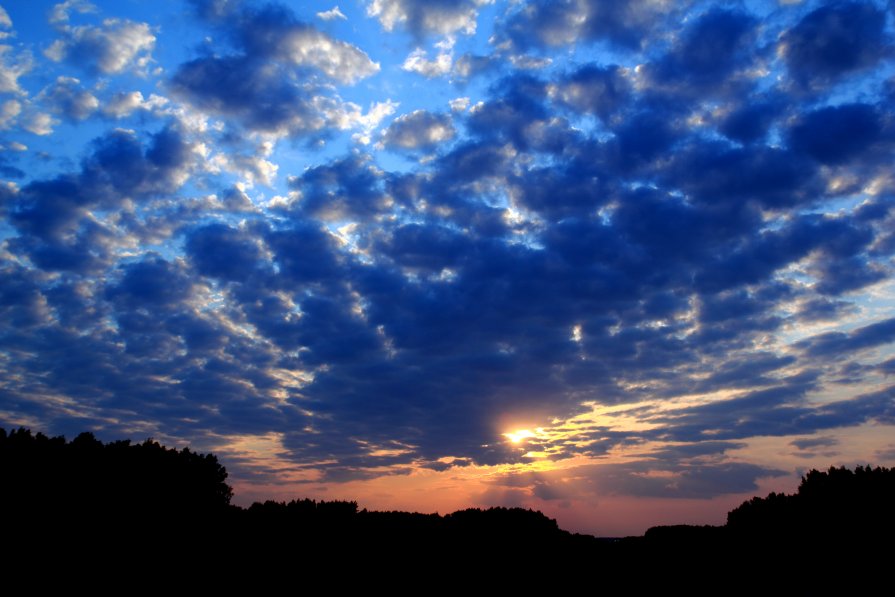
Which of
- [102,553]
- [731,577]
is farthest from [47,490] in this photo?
[731,577]

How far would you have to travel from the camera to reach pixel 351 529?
37.6 m

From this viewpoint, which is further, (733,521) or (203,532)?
(733,521)

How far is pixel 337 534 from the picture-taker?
1431 inches

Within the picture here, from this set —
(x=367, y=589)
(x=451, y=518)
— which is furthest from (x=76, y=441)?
(x=451, y=518)

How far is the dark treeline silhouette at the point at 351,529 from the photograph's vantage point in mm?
32688

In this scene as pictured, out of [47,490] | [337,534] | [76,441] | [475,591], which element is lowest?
[475,591]

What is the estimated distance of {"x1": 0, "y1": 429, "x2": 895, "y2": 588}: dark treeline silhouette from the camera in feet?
107

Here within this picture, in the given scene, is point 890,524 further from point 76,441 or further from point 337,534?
point 76,441

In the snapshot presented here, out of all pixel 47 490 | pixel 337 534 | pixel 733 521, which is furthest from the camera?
pixel 733 521

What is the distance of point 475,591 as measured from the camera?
34.7 meters

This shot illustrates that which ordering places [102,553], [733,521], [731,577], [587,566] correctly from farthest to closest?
[733,521], [587,566], [731,577], [102,553]

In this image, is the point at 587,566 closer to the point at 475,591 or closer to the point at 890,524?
the point at 475,591

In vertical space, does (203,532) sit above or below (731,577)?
above

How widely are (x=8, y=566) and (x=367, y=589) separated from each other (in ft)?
54.9
